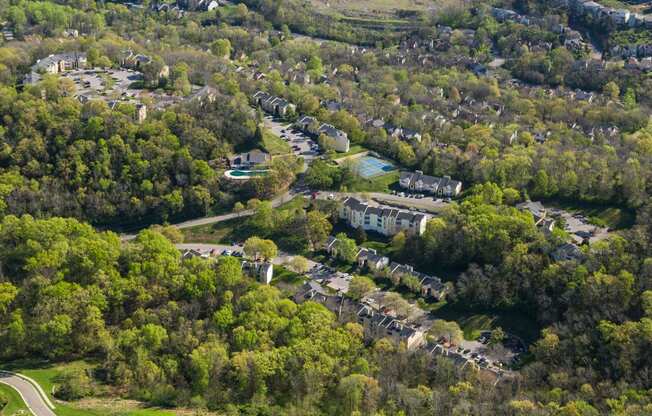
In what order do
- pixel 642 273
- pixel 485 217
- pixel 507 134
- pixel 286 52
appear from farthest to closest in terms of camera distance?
pixel 286 52 → pixel 507 134 → pixel 485 217 → pixel 642 273

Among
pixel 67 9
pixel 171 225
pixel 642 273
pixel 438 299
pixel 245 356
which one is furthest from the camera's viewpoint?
pixel 67 9

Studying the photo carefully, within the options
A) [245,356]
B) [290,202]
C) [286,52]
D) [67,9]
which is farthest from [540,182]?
[67,9]

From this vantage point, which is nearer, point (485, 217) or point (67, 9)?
point (485, 217)

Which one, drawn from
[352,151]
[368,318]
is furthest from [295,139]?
[368,318]

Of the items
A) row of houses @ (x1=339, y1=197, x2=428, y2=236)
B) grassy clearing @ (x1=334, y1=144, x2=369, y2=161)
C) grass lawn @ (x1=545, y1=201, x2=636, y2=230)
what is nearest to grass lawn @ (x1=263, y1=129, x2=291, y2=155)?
grassy clearing @ (x1=334, y1=144, x2=369, y2=161)

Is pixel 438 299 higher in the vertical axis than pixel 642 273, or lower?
lower

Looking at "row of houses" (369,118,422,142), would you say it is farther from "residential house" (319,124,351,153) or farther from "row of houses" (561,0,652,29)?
"row of houses" (561,0,652,29)

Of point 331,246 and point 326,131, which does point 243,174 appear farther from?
point 331,246

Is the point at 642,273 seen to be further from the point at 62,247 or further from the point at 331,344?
the point at 62,247
